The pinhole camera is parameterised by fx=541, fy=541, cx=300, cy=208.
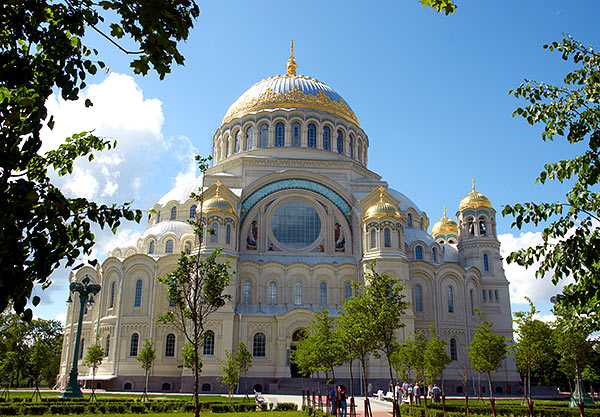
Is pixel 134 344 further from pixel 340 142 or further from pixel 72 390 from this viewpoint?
pixel 340 142

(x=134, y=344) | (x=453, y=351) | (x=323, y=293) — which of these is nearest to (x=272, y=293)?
(x=323, y=293)

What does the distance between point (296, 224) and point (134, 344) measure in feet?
48.3

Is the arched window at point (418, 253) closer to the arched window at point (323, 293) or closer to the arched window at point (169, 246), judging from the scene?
the arched window at point (323, 293)

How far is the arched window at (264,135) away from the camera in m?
47.8

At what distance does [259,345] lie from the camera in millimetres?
37406

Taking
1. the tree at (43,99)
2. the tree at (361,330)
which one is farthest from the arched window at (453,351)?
the tree at (43,99)

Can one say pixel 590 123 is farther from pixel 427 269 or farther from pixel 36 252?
pixel 427 269

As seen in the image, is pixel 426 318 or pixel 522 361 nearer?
pixel 522 361

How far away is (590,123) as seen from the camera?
8.87m

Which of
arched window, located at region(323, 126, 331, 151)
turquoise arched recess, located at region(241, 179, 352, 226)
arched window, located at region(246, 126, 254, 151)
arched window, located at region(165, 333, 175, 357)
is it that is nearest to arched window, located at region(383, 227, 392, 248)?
turquoise arched recess, located at region(241, 179, 352, 226)

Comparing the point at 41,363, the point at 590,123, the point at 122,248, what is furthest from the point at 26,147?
the point at 122,248

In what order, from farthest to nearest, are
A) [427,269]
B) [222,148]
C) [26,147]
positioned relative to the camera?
[222,148], [427,269], [26,147]

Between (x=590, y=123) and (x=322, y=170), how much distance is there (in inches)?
1423

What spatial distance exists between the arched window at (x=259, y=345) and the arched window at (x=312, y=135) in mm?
17923
